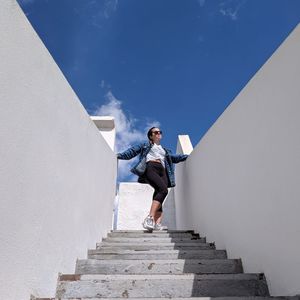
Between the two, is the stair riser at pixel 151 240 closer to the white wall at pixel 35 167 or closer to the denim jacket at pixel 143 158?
the white wall at pixel 35 167

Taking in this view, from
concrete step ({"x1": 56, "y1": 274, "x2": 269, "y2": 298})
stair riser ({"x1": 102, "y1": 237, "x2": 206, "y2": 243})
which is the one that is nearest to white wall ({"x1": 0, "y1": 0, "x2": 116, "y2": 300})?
concrete step ({"x1": 56, "y1": 274, "x2": 269, "y2": 298})

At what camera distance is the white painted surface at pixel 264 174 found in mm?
1470

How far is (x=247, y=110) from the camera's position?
2.05 m

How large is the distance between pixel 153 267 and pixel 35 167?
1.05m

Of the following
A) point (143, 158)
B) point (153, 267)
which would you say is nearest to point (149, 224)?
point (143, 158)

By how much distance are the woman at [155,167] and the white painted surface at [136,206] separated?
1973 mm

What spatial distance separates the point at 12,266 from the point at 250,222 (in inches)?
54.7

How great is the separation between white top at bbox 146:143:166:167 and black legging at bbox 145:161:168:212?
0.08 meters

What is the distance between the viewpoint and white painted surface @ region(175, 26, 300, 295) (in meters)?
1.47

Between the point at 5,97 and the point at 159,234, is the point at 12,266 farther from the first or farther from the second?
the point at 159,234

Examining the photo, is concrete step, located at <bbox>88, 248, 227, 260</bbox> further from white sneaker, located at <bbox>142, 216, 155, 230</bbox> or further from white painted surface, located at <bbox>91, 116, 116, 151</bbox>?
white painted surface, located at <bbox>91, 116, 116, 151</bbox>

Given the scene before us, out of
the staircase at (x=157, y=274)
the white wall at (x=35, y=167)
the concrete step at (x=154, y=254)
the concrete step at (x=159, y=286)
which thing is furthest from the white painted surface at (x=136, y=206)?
the concrete step at (x=159, y=286)

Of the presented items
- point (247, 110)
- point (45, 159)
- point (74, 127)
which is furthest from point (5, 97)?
point (247, 110)

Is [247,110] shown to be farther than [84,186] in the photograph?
No
